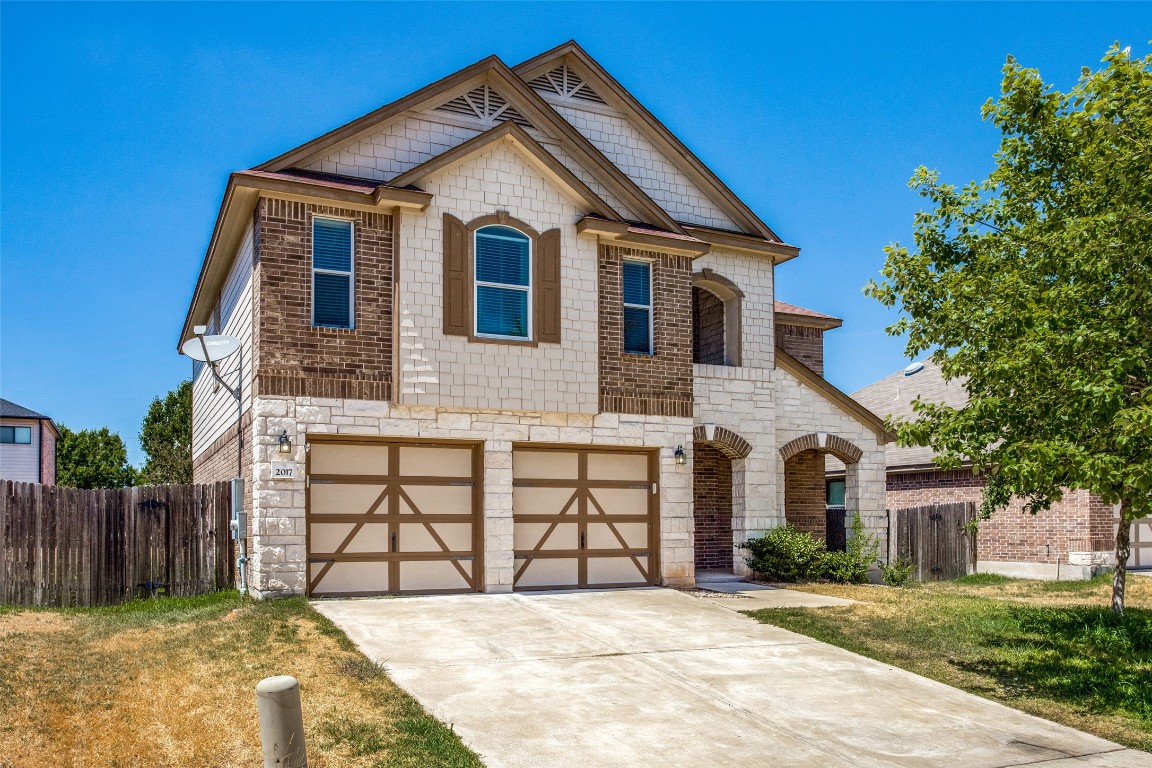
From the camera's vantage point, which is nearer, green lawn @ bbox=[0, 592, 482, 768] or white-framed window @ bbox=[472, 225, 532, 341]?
green lawn @ bbox=[0, 592, 482, 768]

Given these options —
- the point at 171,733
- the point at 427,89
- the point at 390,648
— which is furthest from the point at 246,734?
the point at 427,89

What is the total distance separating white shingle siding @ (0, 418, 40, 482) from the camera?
51.1 m

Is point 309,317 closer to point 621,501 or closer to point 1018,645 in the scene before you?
point 621,501

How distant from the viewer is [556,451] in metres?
16.6

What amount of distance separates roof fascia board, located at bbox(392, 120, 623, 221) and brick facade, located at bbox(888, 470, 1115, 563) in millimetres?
11614

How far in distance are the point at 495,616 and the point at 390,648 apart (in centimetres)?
250

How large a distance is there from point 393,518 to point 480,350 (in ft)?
9.57

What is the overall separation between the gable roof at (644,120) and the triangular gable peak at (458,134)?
1.40 m

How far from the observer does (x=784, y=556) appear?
18.5 metres

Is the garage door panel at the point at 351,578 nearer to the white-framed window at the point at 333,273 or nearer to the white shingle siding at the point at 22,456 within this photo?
the white-framed window at the point at 333,273

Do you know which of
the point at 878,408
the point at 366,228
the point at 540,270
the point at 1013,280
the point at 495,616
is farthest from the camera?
the point at 878,408

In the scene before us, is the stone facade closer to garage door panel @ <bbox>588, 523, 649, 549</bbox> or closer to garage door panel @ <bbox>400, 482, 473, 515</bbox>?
garage door panel @ <bbox>588, 523, 649, 549</bbox>

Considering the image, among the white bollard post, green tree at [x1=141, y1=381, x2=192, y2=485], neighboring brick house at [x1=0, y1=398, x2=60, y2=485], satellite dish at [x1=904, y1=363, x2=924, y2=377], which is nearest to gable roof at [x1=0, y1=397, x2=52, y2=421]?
neighboring brick house at [x1=0, y1=398, x2=60, y2=485]

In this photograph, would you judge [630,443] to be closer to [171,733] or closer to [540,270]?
[540,270]
